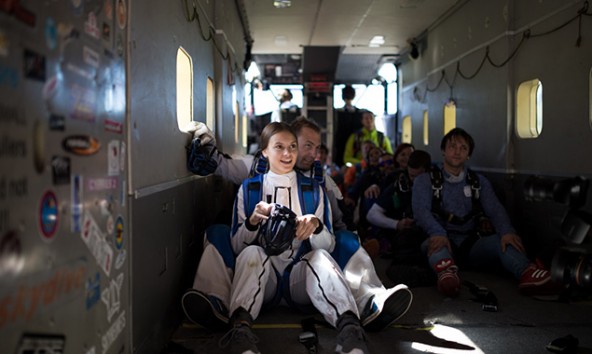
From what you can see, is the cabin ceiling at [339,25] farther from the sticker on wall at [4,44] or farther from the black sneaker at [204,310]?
the sticker on wall at [4,44]

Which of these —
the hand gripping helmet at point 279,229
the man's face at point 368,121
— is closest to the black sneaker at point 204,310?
the hand gripping helmet at point 279,229

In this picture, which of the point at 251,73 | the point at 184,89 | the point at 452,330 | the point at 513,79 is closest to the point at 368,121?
the point at 513,79

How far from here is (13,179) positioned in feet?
4.09

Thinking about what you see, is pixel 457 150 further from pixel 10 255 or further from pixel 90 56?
pixel 10 255

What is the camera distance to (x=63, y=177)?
153cm

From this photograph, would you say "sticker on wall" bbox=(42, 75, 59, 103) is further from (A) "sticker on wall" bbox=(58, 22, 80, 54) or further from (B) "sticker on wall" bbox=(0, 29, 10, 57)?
(B) "sticker on wall" bbox=(0, 29, 10, 57)

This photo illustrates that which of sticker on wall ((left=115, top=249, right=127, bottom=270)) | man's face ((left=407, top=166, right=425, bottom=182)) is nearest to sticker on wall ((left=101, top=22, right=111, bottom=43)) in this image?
sticker on wall ((left=115, top=249, right=127, bottom=270))

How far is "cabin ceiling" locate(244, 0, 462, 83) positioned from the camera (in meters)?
7.91

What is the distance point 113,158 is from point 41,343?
31.0 inches

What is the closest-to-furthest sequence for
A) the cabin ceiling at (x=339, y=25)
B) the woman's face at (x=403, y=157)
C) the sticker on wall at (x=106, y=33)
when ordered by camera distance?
the sticker on wall at (x=106, y=33), the woman's face at (x=403, y=157), the cabin ceiling at (x=339, y=25)

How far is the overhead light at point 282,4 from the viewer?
776 cm

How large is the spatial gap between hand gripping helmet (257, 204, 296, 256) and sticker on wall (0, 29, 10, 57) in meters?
2.07

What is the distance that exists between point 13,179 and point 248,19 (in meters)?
8.05

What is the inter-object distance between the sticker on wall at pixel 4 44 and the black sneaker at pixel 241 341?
1873mm
